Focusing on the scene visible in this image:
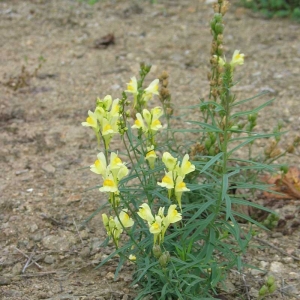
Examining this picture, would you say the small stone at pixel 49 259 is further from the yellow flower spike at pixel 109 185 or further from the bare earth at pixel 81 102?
the yellow flower spike at pixel 109 185

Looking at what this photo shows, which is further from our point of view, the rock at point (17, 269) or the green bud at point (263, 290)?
the rock at point (17, 269)

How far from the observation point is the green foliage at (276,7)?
6055mm

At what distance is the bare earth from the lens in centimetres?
272

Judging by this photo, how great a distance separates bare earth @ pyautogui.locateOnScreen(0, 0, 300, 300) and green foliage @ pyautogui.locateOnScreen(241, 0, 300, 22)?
11 cm

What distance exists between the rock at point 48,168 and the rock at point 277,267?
144 cm

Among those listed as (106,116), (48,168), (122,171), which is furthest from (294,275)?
(48,168)

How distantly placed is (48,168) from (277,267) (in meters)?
1.51

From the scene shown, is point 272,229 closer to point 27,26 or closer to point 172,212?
point 172,212

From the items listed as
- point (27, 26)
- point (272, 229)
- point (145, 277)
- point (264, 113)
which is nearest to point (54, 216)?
point (145, 277)

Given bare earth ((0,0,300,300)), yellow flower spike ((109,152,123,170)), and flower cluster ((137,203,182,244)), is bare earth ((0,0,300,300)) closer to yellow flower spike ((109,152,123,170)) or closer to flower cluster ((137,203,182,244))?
flower cluster ((137,203,182,244))

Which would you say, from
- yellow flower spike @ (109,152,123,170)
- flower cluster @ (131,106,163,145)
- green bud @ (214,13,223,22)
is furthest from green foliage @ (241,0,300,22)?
yellow flower spike @ (109,152,123,170)

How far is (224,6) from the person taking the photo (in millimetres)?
2861

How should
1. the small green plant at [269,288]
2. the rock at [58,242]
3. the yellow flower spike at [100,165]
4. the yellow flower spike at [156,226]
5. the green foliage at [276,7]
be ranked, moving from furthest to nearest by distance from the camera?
1. the green foliage at [276,7]
2. the rock at [58,242]
3. the small green plant at [269,288]
4. the yellow flower spike at [100,165]
5. the yellow flower spike at [156,226]

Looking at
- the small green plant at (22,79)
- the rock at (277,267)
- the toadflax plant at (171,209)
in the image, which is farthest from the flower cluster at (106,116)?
the small green plant at (22,79)
